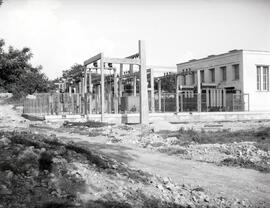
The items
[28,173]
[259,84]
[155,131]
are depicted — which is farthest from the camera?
[259,84]

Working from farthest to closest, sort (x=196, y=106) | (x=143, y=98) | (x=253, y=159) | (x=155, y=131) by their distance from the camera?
1. (x=196, y=106)
2. (x=143, y=98)
3. (x=155, y=131)
4. (x=253, y=159)

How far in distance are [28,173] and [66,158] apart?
1.36 metres

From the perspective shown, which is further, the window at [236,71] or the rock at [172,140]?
the window at [236,71]

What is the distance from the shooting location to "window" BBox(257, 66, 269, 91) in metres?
37.1

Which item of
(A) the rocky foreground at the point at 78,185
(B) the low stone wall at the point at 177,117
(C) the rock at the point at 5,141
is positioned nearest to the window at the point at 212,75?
(B) the low stone wall at the point at 177,117

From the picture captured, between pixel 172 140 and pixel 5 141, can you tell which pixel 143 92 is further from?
pixel 5 141

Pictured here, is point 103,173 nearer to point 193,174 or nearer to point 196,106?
point 193,174

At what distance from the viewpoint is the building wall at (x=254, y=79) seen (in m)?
35.9

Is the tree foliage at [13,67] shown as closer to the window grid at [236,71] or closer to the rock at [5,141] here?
the rock at [5,141]

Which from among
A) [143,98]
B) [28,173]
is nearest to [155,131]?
[143,98]

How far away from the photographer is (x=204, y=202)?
21.8 feet

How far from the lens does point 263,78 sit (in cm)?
3759

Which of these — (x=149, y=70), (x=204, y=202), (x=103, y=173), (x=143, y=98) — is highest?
(x=149, y=70)

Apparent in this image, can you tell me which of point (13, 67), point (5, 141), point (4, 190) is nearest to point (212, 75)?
point (13, 67)
